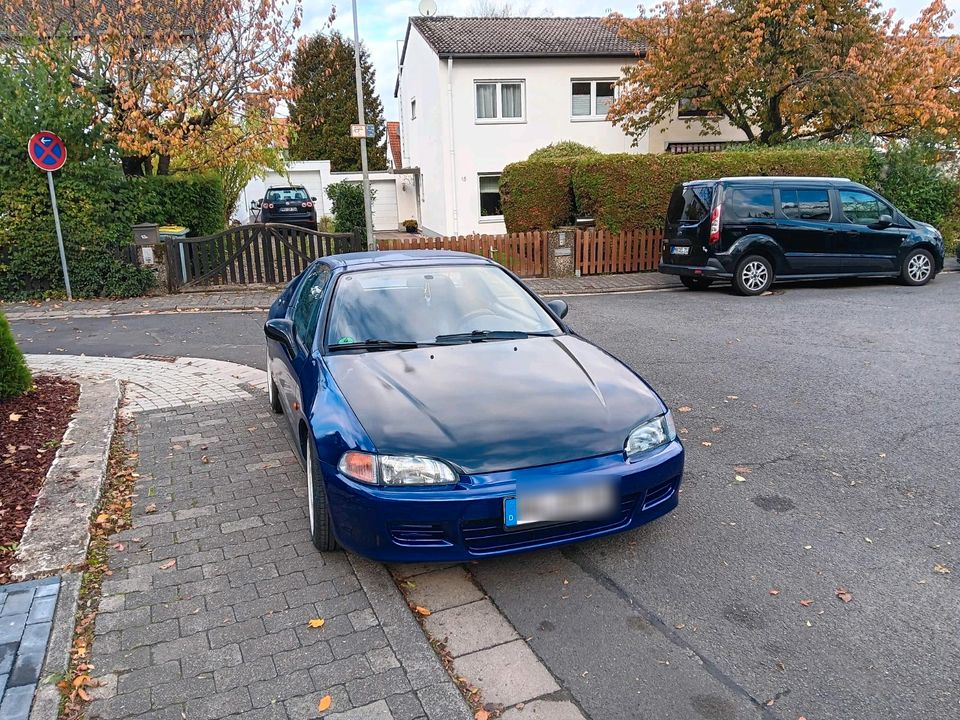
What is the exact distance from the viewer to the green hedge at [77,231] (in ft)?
42.0

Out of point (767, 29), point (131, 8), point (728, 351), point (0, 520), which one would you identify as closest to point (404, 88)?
point (767, 29)

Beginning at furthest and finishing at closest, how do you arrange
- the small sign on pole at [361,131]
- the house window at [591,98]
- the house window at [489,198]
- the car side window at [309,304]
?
the house window at [489,198] < the house window at [591,98] < the small sign on pole at [361,131] < the car side window at [309,304]

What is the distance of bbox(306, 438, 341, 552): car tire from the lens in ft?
12.1

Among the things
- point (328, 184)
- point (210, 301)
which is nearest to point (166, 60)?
point (210, 301)

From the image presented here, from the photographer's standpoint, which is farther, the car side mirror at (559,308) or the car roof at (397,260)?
the car side mirror at (559,308)

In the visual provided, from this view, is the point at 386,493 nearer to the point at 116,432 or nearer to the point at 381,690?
the point at 381,690

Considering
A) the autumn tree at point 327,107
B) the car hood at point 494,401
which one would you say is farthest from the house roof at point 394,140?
the car hood at point 494,401

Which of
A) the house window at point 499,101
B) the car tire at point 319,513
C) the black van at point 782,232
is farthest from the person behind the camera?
the house window at point 499,101

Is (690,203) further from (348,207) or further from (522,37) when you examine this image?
(348,207)

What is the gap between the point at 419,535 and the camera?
329cm

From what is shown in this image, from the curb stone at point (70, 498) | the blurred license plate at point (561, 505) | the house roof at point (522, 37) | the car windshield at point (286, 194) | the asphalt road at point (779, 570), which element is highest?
the house roof at point (522, 37)

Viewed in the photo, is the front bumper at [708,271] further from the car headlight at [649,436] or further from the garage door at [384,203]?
the garage door at [384,203]

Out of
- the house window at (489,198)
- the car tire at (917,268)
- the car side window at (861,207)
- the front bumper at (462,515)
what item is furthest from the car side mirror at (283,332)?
the house window at (489,198)

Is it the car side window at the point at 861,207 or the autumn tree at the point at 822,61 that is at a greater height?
the autumn tree at the point at 822,61
